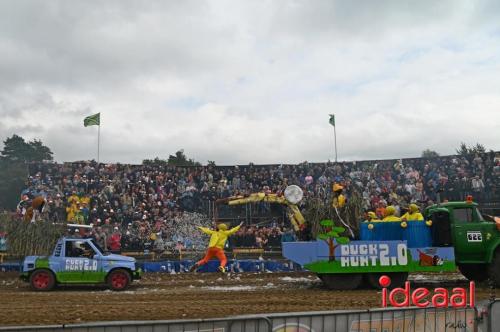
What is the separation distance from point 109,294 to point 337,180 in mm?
17194

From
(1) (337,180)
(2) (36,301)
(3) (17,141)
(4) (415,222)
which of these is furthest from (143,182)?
(3) (17,141)

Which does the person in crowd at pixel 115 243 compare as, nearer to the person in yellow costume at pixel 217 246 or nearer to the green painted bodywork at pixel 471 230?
the person in yellow costume at pixel 217 246

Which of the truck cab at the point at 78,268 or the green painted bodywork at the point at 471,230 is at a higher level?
the green painted bodywork at the point at 471,230

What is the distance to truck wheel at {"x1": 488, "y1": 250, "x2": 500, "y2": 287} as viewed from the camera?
1234 cm

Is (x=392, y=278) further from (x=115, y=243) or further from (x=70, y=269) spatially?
(x=115, y=243)

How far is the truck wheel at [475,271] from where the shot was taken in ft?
45.5

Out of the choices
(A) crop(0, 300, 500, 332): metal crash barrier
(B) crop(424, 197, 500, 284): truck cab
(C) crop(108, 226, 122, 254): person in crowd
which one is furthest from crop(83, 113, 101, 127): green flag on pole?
(A) crop(0, 300, 500, 332): metal crash barrier

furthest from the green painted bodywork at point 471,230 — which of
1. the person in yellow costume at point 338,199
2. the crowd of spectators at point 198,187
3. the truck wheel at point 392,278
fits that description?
the crowd of spectators at point 198,187

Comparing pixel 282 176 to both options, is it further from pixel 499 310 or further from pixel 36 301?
pixel 499 310

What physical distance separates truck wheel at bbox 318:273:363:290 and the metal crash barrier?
25.2ft

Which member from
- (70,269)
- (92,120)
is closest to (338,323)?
(70,269)

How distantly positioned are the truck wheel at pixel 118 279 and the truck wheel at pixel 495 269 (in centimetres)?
1005

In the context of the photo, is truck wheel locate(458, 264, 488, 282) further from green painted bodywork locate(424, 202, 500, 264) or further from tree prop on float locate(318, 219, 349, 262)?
tree prop on float locate(318, 219, 349, 262)

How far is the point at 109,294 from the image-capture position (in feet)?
43.5
